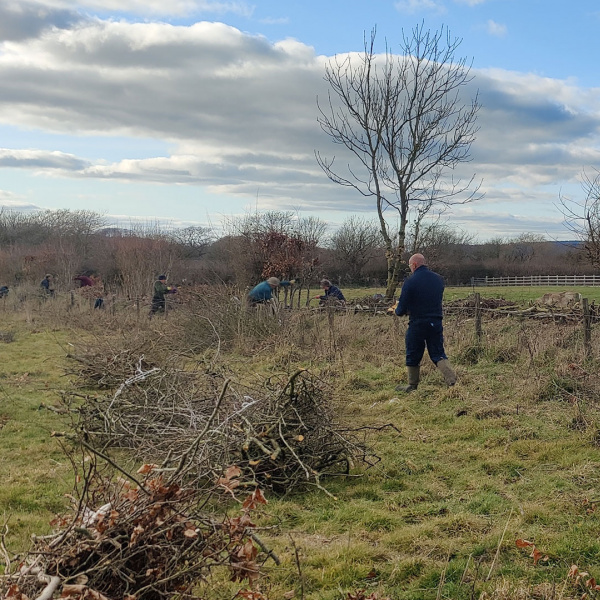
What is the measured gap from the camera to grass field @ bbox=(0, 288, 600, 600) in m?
3.66

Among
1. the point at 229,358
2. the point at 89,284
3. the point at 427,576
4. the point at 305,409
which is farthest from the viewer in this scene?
the point at 89,284

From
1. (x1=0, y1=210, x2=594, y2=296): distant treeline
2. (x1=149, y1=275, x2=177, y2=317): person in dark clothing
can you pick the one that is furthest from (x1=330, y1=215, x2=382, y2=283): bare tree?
(x1=149, y1=275, x2=177, y2=317): person in dark clothing

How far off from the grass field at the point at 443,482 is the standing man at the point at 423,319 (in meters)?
0.33

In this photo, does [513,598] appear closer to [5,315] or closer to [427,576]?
[427,576]

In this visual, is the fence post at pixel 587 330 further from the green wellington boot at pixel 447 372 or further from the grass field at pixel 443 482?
the green wellington boot at pixel 447 372

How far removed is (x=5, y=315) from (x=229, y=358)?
13.3m

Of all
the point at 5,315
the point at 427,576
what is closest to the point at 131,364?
the point at 427,576

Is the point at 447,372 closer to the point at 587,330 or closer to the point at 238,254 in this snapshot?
the point at 587,330

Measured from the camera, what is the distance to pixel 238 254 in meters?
21.4

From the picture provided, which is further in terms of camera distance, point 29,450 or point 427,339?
point 427,339

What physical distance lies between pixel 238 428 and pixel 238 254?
16.4 meters

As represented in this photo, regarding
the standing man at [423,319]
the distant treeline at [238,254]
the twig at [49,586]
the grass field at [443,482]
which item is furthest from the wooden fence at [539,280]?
the twig at [49,586]

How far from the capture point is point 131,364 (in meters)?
9.04

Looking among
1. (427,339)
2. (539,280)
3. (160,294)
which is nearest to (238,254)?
(160,294)
